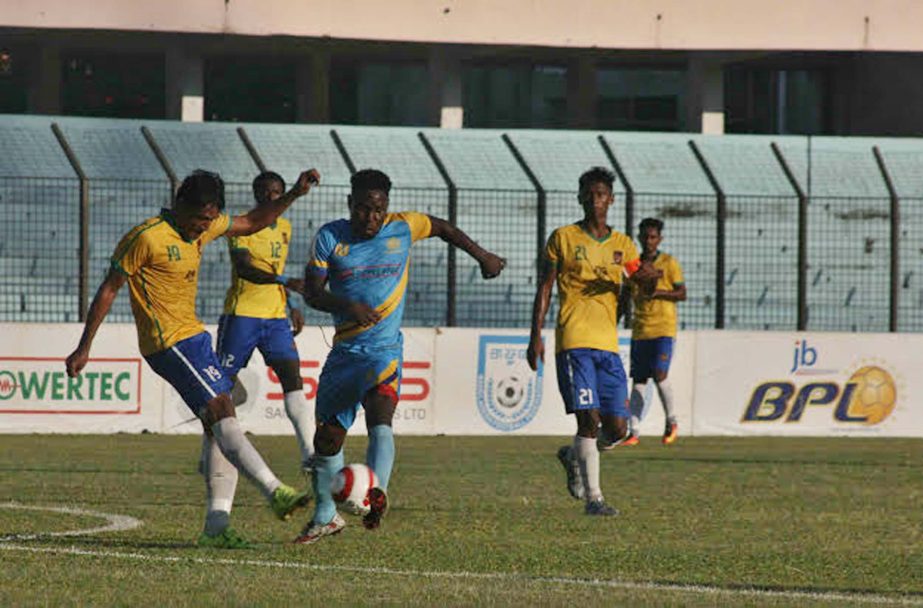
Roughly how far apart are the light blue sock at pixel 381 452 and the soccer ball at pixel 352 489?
431 millimetres

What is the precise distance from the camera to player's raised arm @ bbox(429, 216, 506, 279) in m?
10.3

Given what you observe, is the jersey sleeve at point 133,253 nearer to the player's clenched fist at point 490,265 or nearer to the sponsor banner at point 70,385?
the player's clenched fist at point 490,265

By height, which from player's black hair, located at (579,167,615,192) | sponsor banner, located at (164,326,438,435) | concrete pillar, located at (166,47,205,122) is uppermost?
concrete pillar, located at (166,47,205,122)

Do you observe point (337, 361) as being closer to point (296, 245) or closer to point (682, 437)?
point (682, 437)

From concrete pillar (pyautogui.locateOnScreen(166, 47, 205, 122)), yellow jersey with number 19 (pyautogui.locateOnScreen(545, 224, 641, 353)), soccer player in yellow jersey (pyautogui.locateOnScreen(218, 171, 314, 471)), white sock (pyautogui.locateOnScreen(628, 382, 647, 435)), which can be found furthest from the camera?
concrete pillar (pyautogui.locateOnScreen(166, 47, 205, 122))

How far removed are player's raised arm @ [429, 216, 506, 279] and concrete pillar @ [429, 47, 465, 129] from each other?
86.0 feet

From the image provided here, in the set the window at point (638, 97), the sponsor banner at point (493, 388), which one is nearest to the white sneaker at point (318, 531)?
the sponsor banner at point (493, 388)

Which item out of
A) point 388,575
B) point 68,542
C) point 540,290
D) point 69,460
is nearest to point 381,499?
point 388,575

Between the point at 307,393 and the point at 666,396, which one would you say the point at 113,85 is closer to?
the point at 307,393

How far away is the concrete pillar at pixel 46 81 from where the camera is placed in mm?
37406

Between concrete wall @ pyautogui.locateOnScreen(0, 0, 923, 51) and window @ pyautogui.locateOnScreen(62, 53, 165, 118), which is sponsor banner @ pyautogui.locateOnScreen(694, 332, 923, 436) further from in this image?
window @ pyautogui.locateOnScreen(62, 53, 165, 118)

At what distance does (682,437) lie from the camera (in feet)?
76.9

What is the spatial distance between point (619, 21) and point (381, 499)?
87.5ft

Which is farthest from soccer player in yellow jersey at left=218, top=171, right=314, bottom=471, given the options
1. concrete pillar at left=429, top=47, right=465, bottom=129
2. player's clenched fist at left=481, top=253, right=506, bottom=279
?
concrete pillar at left=429, top=47, right=465, bottom=129
